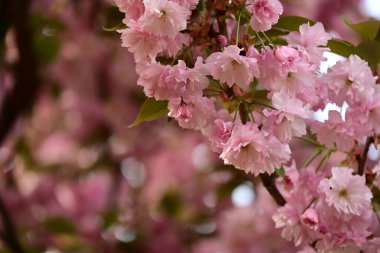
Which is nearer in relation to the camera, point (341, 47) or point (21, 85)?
point (341, 47)

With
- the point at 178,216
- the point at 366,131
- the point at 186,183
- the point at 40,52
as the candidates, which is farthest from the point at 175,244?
the point at 366,131

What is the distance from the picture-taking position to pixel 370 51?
2.64 ft

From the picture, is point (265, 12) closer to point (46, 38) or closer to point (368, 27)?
point (368, 27)

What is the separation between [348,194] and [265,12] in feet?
0.60

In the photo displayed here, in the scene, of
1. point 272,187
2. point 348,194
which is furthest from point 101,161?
point 348,194

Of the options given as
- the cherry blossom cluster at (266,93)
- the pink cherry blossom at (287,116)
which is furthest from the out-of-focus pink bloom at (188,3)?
the pink cherry blossom at (287,116)

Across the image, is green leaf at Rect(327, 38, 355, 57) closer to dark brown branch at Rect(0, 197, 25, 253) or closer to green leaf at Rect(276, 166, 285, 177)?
green leaf at Rect(276, 166, 285, 177)

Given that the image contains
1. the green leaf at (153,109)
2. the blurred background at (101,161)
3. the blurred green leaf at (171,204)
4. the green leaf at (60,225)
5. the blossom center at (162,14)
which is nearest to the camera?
the blossom center at (162,14)

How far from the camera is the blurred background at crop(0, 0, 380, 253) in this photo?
1821 millimetres

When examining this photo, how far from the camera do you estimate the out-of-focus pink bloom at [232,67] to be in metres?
0.71

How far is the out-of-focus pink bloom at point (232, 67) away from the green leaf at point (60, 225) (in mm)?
1368

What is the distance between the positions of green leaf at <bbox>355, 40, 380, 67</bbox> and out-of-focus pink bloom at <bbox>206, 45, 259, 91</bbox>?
0.15m

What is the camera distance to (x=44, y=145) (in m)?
2.68

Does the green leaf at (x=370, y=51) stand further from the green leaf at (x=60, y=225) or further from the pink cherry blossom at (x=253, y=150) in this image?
the green leaf at (x=60, y=225)
